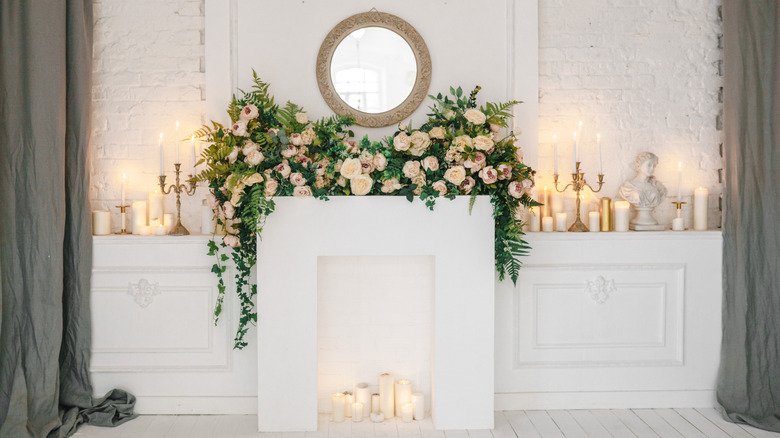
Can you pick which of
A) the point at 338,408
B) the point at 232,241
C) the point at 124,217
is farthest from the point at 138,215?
the point at 338,408

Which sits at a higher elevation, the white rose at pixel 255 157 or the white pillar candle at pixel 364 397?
the white rose at pixel 255 157

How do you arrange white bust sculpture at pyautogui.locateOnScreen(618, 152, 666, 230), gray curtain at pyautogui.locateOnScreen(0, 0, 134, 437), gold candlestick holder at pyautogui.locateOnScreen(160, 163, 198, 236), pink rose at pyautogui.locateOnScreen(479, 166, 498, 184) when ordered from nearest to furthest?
gray curtain at pyautogui.locateOnScreen(0, 0, 134, 437) → pink rose at pyautogui.locateOnScreen(479, 166, 498, 184) → gold candlestick holder at pyautogui.locateOnScreen(160, 163, 198, 236) → white bust sculpture at pyautogui.locateOnScreen(618, 152, 666, 230)

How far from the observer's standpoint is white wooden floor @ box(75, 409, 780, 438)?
2.98m

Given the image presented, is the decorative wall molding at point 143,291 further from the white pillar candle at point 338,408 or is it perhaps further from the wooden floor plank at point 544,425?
the wooden floor plank at point 544,425

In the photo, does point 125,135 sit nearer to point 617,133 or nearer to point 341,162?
point 341,162

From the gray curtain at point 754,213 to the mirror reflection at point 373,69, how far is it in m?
1.77

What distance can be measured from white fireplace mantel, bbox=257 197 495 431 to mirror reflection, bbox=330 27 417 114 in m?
0.65

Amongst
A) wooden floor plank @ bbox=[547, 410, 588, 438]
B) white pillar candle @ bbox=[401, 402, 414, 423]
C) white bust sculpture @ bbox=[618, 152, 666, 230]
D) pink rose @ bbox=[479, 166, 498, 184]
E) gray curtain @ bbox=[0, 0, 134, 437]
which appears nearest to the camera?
gray curtain @ bbox=[0, 0, 134, 437]

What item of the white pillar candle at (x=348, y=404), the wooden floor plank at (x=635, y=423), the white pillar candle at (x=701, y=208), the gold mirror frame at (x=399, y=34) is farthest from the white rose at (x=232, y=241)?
the white pillar candle at (x=701, y=208)

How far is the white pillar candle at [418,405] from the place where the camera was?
3.16m

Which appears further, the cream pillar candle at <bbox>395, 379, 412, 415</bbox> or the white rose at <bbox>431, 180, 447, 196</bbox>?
the cream pillar candle at <bbox>395, 379, 412, 415</bbox>

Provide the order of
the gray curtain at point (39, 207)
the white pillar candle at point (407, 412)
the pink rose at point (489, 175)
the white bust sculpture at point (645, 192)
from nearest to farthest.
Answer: the gray curtain at point (39, 207)
the pink rose at point (489, 175)
the white pillar candle at point (407, 412)
the white bust sculpture at point (645, 192)

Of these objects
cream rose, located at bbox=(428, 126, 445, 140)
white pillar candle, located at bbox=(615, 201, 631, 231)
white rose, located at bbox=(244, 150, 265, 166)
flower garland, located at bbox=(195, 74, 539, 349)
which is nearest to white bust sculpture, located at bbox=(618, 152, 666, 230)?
white pillar candle, located at bbox=(615, 201, 631, 231)

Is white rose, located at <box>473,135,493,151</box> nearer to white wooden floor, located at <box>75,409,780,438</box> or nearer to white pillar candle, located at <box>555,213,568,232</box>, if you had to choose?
white pillar candle, located at <box>555,213,568,232</box>
